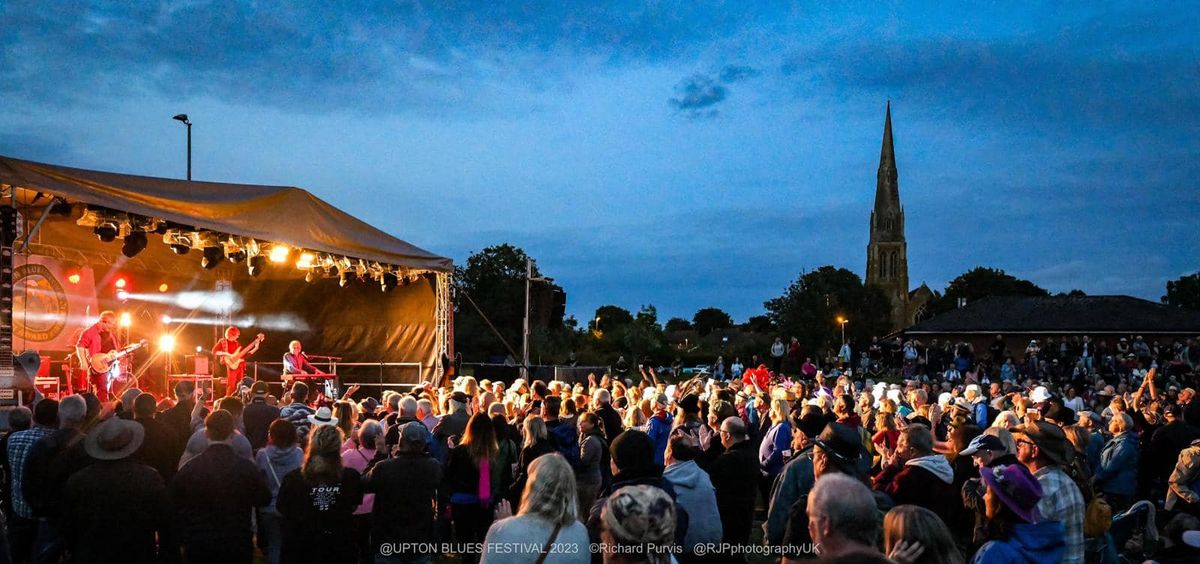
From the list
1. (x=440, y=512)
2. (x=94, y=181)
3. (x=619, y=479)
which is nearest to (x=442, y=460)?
(x=440, y=512)

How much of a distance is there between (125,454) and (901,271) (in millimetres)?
95294

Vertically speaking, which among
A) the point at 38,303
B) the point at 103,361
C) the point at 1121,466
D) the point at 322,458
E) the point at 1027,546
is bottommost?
the point at 1121,466

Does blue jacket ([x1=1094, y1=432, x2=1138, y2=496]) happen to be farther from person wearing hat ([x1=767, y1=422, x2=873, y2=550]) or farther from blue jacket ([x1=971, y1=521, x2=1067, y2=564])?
blue jacket ([x1=971, y1=521, x2=1067, y2=564])

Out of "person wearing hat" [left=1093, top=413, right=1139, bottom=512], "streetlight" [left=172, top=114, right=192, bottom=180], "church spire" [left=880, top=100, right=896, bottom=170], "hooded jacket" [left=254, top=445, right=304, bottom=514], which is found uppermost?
"church spire" [left=880, top=100, right=896, bottom=170]

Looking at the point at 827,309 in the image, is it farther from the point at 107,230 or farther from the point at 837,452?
the point at 837,452

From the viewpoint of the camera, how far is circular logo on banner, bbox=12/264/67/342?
15.6 m

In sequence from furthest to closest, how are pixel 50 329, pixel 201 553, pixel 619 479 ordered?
pixel 50 329 → pixel 201 553 → pixel 619 479

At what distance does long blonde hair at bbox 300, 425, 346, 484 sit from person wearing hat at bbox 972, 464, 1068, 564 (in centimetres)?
340

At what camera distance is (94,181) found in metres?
10.1

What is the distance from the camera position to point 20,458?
6074mm

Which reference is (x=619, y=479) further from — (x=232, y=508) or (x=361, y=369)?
(x=361, y=369)

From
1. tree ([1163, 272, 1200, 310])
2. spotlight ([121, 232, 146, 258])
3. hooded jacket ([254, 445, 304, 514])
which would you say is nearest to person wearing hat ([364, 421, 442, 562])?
hooded jacket ([254, 445, 304, 514])

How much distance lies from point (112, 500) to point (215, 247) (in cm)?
916

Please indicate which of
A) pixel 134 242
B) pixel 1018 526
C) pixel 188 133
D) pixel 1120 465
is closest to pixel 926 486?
pixel 1018 526
